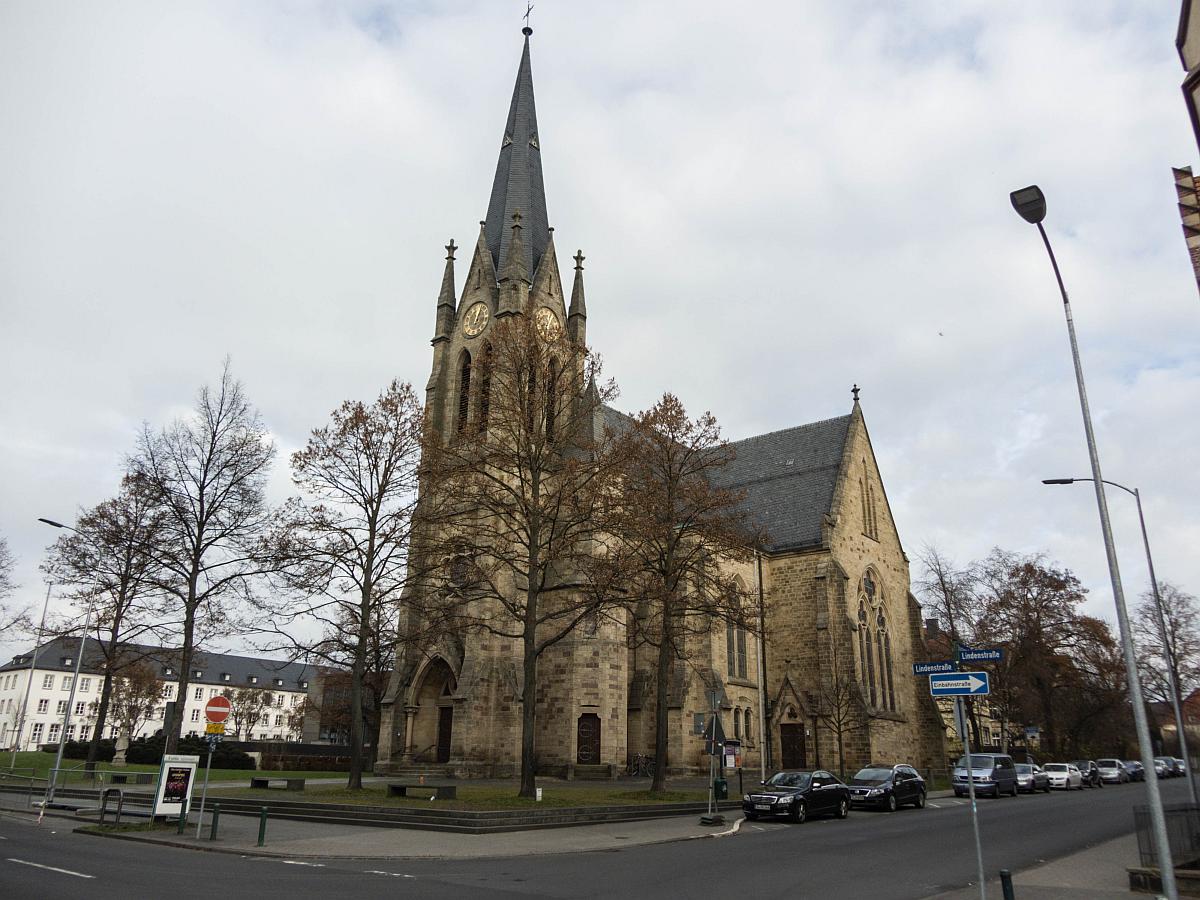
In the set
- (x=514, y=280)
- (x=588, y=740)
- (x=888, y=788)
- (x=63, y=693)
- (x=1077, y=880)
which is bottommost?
(x=1077, y=880)

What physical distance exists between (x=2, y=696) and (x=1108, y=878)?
369 ft

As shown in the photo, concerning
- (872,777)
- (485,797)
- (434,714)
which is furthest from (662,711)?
(434,714)

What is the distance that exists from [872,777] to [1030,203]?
2038cm

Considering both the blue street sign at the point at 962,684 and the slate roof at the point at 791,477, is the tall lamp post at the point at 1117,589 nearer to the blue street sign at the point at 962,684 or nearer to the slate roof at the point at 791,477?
the blue street sign at the point at 962,684

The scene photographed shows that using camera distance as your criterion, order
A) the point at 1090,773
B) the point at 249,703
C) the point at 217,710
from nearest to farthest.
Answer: the point at 217,710
the point at 1090,773
the point at 249,703

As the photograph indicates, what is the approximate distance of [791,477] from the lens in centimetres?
4350

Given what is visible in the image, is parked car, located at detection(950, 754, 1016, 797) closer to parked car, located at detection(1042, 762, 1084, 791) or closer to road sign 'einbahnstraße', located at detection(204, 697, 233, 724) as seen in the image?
parked car, located at detection(1042, 762, 1084, 791)

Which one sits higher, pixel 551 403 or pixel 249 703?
pixel 551 403

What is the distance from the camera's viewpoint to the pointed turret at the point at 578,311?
3972cm

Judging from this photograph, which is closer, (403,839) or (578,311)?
(403,839)

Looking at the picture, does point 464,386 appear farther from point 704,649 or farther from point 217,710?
point 217,710

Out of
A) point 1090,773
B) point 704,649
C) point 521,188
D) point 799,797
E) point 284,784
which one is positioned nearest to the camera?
point 799,797

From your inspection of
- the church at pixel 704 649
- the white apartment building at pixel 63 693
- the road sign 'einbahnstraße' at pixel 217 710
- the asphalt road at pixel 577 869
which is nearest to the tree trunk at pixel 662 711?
the church at pixel 704 649

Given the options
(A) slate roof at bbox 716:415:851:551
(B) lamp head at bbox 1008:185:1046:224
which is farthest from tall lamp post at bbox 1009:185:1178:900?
(A) slate roof at bbox 716:415:851:551
